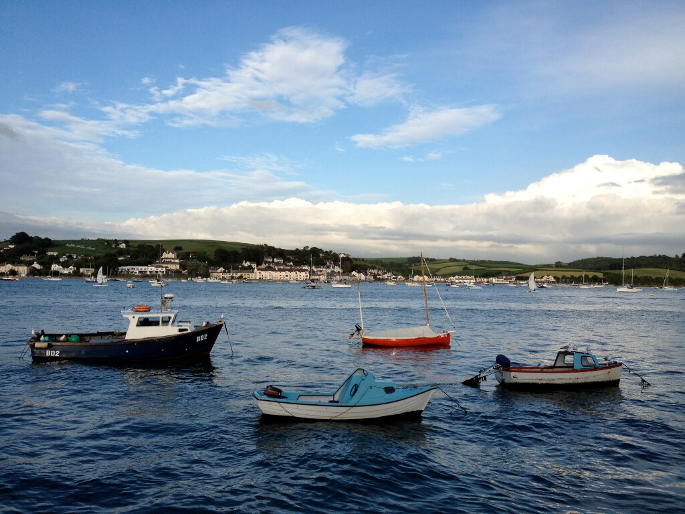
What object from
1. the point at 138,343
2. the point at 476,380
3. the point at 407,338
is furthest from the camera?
the point at 407,338

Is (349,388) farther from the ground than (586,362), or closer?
closer

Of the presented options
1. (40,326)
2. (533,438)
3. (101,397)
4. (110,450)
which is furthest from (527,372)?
(40,326)

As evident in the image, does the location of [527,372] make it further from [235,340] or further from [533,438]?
[235,340]

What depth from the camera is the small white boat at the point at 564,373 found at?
1236 inches

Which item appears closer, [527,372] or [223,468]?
[223,468]

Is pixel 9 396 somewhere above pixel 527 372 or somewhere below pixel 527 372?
below

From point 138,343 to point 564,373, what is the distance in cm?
3122

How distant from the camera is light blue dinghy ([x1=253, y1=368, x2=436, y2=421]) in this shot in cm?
2325

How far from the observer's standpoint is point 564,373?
31453mm

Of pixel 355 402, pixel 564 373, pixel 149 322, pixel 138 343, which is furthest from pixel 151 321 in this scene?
pixel 564 373

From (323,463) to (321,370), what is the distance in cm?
1907

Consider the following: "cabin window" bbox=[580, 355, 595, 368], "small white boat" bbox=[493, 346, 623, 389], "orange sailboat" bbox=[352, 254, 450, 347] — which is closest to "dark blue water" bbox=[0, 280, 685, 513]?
"small white boat" bbox=[493, 346, 623, 389]

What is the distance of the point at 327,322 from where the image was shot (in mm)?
80312

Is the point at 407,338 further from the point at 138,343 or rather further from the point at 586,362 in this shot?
the point at 138,343
